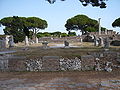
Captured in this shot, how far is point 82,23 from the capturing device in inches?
2395

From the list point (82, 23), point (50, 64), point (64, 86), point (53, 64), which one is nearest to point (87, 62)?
point (53, 64)

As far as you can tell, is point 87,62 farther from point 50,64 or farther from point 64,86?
point 64,86

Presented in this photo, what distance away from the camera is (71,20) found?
6319 cm

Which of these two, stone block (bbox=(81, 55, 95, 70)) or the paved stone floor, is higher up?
stone block (bbox=(81, 55, 95, 70))

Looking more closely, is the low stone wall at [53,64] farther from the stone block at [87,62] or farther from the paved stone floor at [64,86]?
the paved stone floor at [64,86]

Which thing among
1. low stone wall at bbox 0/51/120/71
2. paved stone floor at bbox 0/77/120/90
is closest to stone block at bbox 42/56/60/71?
low stone wall at bbox 0/51/120/71

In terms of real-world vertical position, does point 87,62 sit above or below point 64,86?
above

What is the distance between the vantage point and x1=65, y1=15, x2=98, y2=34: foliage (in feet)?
201

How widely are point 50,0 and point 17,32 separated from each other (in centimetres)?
2397

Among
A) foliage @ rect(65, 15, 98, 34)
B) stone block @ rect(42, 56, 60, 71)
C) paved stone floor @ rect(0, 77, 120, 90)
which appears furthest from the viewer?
foliage @ rect(65, 15, 98, 34)

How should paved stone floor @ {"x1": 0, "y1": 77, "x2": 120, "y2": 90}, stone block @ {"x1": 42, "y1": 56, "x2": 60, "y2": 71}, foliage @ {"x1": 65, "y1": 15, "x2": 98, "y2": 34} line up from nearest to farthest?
paved stone floor @ {"x1": 0, "y1": 77, "x2": 120, "y2": 90} → stone block @ {"x1": 42, "y1": 56, "x2": 60, "y2": 71} → foliage @ {"x1": 65, "y1": 15, "x2": 98, "y2": 34}

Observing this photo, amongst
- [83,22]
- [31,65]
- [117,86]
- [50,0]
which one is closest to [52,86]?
[117,86]

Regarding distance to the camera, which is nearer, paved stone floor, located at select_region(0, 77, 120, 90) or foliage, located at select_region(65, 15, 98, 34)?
paved stone floor, located at select_region(0, 77, 120, 90)

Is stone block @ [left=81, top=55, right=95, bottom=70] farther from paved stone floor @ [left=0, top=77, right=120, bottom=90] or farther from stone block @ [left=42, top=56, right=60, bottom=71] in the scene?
paved stone floor @ [left=0, top=77, right=120, bottom=90]
